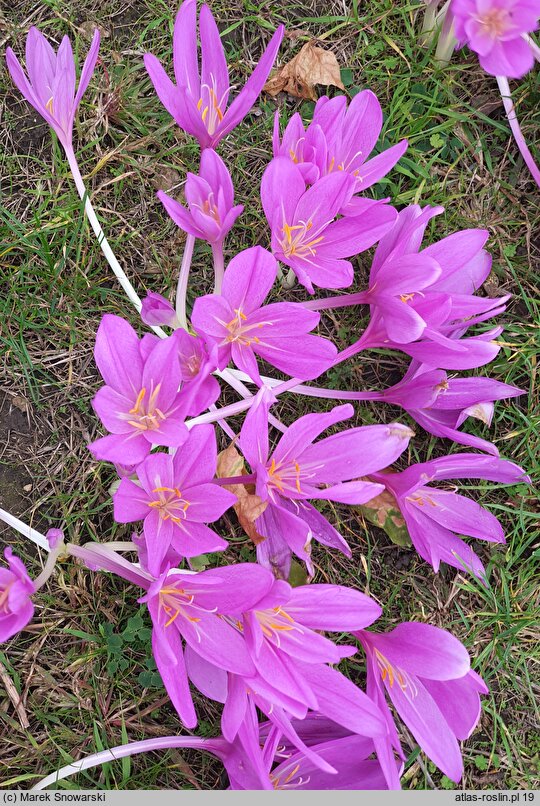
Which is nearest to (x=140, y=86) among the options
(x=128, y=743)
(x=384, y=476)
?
(x=384, y=476)

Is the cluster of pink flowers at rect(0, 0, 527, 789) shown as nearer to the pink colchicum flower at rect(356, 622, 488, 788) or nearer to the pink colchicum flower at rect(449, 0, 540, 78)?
the pink colchicum flower at rect(356, 622, 488, 788)

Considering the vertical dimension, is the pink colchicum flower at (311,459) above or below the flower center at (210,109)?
below

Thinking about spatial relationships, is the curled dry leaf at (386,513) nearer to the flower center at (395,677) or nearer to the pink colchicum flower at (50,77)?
the flower center at (395,677)

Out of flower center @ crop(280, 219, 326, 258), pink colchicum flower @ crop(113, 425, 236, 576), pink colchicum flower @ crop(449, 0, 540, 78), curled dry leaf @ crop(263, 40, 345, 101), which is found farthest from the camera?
curled dry leaf @ crop(263, 40, 345, 101)

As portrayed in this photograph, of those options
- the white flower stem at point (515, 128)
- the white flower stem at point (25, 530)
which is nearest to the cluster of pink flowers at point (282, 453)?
the white flower stem at point (25, 530)

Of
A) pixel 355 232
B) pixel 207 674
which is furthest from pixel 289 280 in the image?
pixel 207 674

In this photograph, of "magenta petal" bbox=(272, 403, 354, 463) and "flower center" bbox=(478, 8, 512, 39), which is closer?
"flower center" bbox=(478, 8, 512, 39)

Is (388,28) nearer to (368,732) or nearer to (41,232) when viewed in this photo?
(41,232)

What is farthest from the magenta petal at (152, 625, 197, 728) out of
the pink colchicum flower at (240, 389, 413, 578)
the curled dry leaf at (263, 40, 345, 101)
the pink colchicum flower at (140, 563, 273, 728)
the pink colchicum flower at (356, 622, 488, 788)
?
A: the curled dry leaf at (263, 40, 345, 101)
